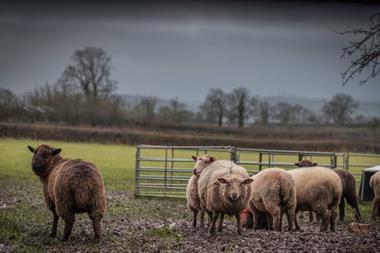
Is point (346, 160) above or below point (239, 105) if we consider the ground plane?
below

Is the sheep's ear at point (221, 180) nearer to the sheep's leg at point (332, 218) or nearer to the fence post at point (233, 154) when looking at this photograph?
the sheep's leg at point (332, 218)

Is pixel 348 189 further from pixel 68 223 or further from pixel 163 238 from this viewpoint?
pixel 68 223

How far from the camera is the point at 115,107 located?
51.6 ft

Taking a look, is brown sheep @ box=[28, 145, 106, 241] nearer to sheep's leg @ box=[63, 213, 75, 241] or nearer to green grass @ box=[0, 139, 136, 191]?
sheep's leg @ box=[63, 213, 75, 241]

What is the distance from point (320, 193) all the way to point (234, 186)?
1.75 meters

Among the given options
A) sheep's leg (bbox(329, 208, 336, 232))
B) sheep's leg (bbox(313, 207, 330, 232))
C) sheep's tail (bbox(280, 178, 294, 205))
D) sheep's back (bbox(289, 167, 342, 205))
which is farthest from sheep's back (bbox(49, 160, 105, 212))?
sheep's leg (bbox(329, 208, 336, 232))

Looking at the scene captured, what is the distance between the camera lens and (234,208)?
8789 mm

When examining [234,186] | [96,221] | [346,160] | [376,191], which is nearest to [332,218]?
[376,191]

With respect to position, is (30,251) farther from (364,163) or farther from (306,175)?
(364,163)

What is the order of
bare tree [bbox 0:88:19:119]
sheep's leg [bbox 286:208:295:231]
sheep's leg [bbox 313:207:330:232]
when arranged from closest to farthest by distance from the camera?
sheep's leg [bbox 286:208:295:231] < sheep's leg [bbox 313:207:330:232] < bare tree [bbox 0:88:19:119]

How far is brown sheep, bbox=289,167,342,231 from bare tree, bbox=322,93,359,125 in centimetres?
261

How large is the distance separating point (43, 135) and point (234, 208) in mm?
7689

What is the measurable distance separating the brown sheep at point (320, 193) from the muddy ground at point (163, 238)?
16.8 inches

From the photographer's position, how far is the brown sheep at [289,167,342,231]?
9.56m
